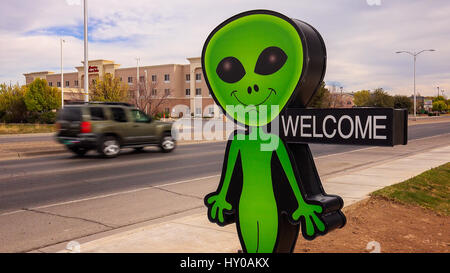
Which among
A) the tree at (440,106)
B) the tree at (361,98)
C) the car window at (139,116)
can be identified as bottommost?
the car window at (139,116)

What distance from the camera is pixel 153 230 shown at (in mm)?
5898

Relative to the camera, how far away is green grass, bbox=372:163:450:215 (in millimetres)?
7536

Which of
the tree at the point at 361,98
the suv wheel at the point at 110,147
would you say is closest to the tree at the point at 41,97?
the suv wheel at the point at 110,147

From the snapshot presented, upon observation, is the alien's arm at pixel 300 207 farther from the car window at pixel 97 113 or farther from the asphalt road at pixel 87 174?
the car window at pixel 97 113

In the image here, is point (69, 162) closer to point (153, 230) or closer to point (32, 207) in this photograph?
point (32, 207)

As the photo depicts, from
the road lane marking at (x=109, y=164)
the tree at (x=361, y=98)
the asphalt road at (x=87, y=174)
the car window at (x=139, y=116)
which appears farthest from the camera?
the tree at (x=361, y=98)

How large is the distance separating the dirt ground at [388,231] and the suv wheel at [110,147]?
428 inches

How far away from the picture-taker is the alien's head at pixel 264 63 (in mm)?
3262

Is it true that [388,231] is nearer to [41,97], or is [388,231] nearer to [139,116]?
[139,116]

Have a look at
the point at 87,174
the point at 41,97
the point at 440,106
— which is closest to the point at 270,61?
the point at 87,174

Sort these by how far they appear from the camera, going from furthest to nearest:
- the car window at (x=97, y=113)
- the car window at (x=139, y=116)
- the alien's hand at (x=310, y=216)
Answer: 1. the car window at (x=139, y=116)
2. the car window at (x=97, y=113)
3. the alien's hand at (x=310, y=216)

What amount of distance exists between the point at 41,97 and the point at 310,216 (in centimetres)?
5488

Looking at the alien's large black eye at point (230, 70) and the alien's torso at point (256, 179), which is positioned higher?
the alien's large black eye at point (230, 70)

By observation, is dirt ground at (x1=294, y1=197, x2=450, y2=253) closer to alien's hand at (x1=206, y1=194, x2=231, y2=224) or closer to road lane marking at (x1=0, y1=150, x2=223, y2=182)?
alien's hand at (x1=206, y1=194, x2=231, y2=224)
